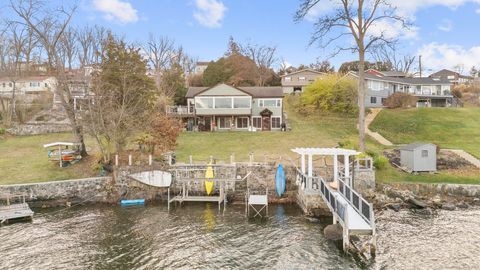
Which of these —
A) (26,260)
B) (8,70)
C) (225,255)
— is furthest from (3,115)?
(225,255)

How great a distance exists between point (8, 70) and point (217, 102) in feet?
103

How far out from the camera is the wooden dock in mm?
19375

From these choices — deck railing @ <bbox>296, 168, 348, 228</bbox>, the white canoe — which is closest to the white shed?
deck railing @ <bbox>296, 168, 348, 228</bbox>

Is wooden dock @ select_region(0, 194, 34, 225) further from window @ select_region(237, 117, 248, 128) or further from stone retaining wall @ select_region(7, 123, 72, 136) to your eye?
window @ select_region(237, 117, 248, 128)

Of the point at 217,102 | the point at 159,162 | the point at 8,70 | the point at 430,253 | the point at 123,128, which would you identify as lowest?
the point at 430,253

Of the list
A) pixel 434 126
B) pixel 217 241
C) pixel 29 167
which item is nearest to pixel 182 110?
pixel 29 167

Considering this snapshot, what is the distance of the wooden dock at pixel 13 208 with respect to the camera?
763 inches

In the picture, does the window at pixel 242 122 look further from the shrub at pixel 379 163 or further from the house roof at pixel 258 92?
the shrub at pixel 379 163

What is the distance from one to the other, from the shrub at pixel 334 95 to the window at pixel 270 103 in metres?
7.19

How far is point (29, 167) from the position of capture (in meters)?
27.6

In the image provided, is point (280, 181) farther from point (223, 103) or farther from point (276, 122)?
point (223, 103)

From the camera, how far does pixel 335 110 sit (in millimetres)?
48594

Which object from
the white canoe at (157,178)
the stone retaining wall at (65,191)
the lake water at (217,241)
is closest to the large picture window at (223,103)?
the white canoe at (157,178)

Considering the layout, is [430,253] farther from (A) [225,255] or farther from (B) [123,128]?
(B) [123,128]
